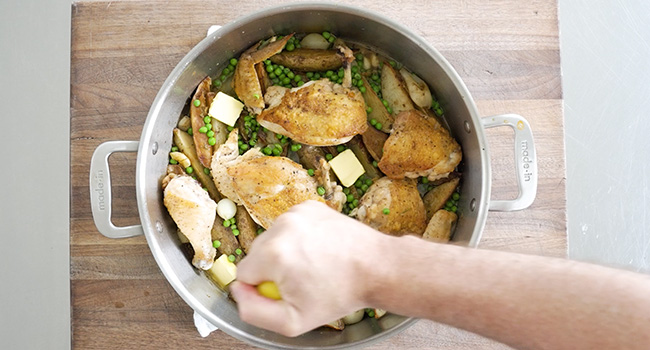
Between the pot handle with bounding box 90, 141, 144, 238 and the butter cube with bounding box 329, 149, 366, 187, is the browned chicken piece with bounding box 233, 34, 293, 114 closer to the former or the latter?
the butter cube with bounding box 329, 149, 366, 187

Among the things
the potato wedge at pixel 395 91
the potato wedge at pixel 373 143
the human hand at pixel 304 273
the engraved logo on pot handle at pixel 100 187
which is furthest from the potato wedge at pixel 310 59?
the human hand at pixel 304 273

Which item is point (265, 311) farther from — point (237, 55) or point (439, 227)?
point (237, 55)

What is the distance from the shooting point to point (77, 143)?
1.90 m

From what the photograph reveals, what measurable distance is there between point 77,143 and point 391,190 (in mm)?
1163

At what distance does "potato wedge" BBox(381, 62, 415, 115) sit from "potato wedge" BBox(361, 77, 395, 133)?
4 centimetres

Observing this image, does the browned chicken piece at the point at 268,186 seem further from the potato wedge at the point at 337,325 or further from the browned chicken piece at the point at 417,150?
the potato wedge at the point at 337,325

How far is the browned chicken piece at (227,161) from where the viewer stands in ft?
5.97

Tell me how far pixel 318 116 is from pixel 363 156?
0.84 ft

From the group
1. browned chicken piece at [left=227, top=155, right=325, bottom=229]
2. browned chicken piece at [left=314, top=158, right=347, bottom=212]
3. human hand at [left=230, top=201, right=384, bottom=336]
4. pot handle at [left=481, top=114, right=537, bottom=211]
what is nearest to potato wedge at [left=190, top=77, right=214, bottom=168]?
browned chicken piece at [left=227, top=155, right=325, bottom=229]

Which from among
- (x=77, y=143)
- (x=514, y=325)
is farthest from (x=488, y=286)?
(x=77, y=143)

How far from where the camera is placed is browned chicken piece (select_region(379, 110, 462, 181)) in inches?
70.6

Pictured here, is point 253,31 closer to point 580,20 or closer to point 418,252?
point 418,252

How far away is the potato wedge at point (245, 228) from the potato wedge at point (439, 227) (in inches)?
24.4

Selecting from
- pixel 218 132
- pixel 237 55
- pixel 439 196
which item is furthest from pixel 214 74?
pixel 439 196
